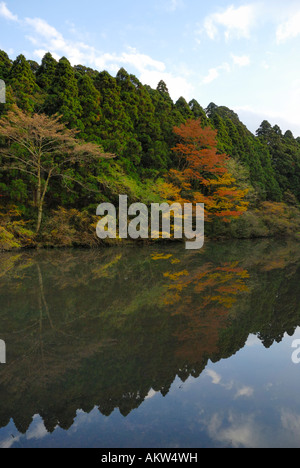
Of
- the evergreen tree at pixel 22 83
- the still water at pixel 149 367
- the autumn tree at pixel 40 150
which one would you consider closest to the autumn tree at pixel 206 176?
the autumn tree at pixel 40 150

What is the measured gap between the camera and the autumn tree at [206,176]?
15.9 m

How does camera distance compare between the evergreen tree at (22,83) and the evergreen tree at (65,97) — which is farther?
the evergreen tree at (65,97)

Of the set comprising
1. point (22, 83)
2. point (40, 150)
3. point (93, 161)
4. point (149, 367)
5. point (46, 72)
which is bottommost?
point (149, 367)

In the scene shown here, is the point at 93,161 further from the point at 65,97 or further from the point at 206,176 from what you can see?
the point at 206,176

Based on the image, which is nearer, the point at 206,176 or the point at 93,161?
the point at 93,161

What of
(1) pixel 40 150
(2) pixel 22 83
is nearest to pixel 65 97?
(2) pixel 22 83

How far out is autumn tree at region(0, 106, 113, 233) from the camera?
37.2 ft

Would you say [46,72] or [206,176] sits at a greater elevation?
[46,72]

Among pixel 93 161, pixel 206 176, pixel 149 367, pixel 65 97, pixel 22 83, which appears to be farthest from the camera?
pixel 206 176

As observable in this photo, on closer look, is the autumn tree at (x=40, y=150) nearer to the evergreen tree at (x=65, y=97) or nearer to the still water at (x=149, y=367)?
the evergreen tree at (x=65, y=97)

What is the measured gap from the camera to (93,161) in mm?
13586

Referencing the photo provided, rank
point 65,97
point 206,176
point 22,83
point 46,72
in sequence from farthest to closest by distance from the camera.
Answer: point 206,176 → point 46,72 → point 22,83 → point 65,97

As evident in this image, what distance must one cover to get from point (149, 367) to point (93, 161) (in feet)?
39.7

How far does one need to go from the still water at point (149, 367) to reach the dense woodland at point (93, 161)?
7.75 m
